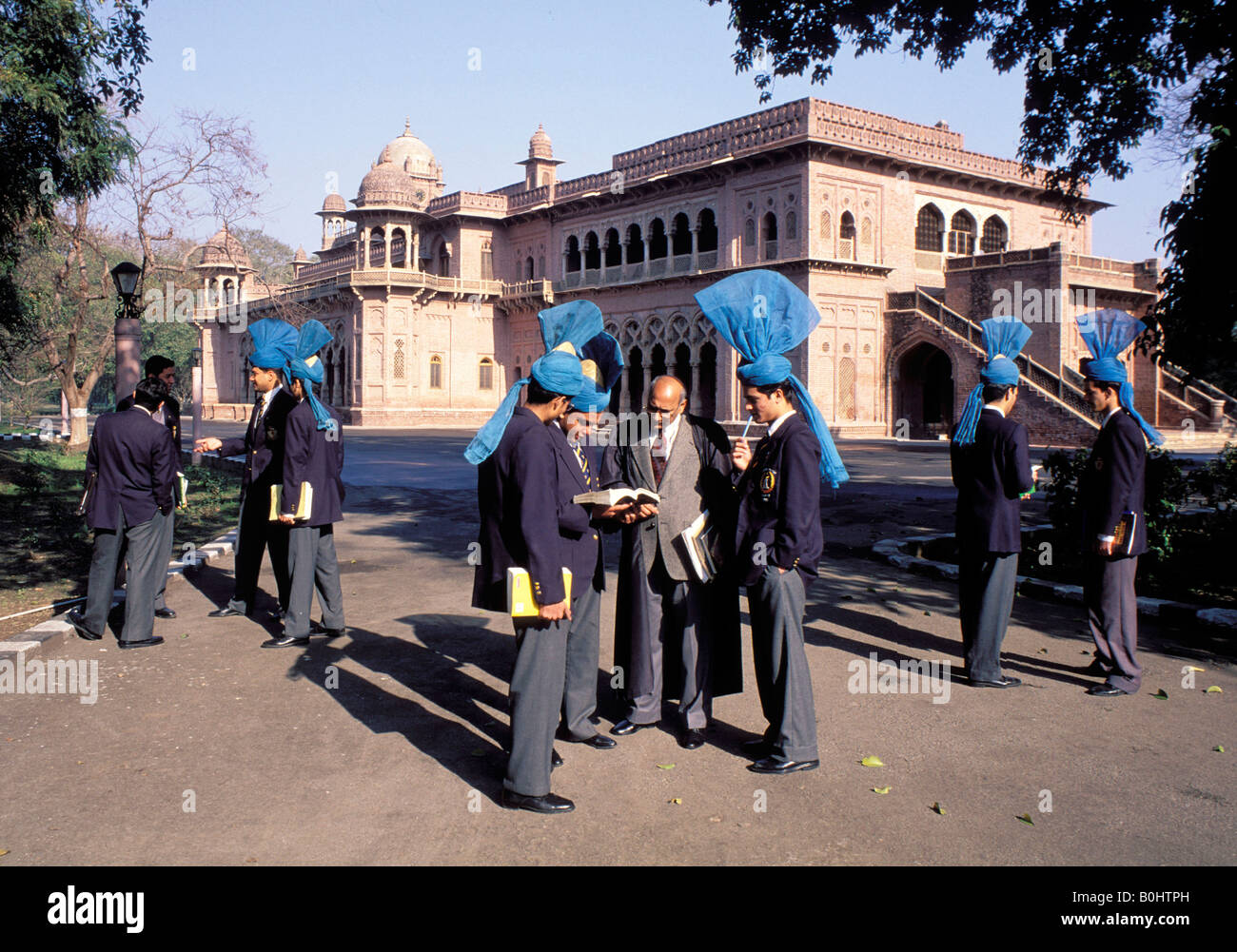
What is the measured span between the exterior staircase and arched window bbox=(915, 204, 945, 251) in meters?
2.65

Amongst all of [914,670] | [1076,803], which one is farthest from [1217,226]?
[1076,803]

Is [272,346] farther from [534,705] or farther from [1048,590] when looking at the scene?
[1048,590]

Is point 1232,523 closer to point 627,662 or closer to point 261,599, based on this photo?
point 627,662

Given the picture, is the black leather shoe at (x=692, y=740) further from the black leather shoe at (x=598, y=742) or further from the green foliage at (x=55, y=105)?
the green foliage at (x=55, y=105)

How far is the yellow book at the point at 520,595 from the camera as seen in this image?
372cm

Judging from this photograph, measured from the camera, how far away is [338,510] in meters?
6.81

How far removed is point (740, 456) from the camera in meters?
4.39

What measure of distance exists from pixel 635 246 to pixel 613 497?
36.7m

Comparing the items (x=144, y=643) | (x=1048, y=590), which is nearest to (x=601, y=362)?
(x=144, y=643)

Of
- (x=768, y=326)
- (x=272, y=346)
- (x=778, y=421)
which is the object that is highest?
(x=272, y=346)

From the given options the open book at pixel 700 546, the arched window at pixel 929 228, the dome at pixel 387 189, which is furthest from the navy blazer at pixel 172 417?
the dome at pixel 387 189

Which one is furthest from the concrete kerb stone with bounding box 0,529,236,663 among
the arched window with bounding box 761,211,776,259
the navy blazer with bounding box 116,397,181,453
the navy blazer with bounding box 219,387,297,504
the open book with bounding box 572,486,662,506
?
the arched window with bounding box 761,211,776,259

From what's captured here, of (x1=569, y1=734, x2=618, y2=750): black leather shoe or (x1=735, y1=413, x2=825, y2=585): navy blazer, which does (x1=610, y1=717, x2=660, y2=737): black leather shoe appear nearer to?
(x1=569, y1=734, x2=618, y2=750): black leather shoe

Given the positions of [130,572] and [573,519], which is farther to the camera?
→ [130,572]
